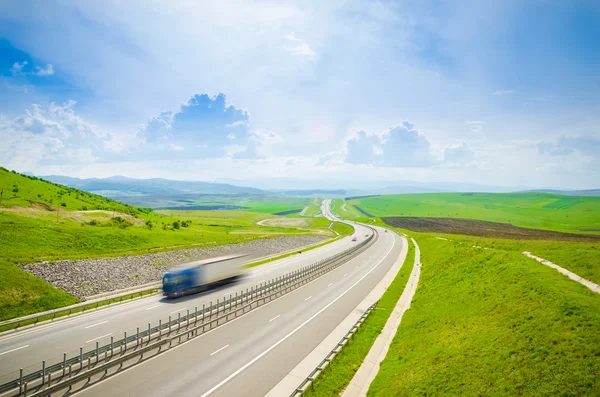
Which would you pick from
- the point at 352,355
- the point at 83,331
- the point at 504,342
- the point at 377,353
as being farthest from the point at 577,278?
the point at 83,331

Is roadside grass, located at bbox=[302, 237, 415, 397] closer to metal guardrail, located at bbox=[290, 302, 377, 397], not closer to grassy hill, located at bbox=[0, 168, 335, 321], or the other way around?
metal guardrail, located at bbox=[290, 302, 377, 397]

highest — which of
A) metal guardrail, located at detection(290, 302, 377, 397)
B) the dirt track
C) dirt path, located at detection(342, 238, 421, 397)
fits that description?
metal guardrail, located at detection(290, 302, 377, 397)

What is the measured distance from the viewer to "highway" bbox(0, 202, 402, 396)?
62.8ft

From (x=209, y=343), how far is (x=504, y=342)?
21223 mm

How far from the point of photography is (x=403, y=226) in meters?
155

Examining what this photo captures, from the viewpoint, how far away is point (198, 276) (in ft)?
130

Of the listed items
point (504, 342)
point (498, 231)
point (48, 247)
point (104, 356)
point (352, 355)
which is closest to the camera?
A: point (504, 342)

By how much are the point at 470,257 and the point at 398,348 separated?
89.7 ft

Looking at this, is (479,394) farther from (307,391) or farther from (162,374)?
(162,374)

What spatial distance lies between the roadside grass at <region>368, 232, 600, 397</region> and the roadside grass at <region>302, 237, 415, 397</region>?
1.93 meters

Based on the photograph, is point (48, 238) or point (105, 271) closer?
point (105, 271)

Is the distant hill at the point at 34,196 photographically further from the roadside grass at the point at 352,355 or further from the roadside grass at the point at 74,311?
the roadside grass at the point at 352,355

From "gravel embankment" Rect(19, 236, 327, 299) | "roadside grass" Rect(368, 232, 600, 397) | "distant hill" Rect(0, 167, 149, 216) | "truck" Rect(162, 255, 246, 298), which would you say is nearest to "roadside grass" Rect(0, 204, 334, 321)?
"gravel embankment" Rect(19, 236, 327, 299)

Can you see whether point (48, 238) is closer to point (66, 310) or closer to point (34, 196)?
point (66, 310)
